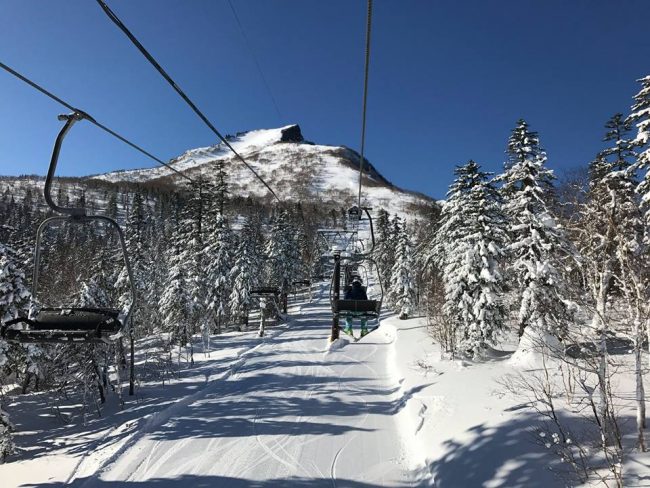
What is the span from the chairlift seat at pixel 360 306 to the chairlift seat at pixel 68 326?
936 cm

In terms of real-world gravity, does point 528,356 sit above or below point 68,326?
below

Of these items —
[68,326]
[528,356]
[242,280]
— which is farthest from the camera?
[242,280]

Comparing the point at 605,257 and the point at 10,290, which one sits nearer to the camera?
the point at 605,257

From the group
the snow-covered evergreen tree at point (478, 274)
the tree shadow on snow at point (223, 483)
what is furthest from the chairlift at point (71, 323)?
the snow-covered evergreen tree at point (478, 274)

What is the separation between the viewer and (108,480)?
52.4ft

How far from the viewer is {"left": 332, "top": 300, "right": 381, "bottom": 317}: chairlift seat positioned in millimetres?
14695

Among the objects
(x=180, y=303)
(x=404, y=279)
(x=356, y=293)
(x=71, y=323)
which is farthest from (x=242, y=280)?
(x=71, y=323)

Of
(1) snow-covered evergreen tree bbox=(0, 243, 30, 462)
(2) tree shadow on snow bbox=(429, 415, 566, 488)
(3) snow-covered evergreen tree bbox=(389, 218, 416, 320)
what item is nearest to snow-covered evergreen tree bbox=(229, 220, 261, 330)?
(3) snow-covered evergreen tree bbox=(389, 218, 416, 320)

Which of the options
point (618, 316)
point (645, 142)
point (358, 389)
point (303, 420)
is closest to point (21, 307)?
point (303, 420)

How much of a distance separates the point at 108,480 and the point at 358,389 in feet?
53.4

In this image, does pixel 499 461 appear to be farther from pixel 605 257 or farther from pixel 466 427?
pixel 605 257

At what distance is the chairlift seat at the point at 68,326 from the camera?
5965 millimetres

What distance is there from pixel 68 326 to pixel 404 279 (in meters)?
47.1

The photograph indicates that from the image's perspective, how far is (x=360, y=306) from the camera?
1476 cm
